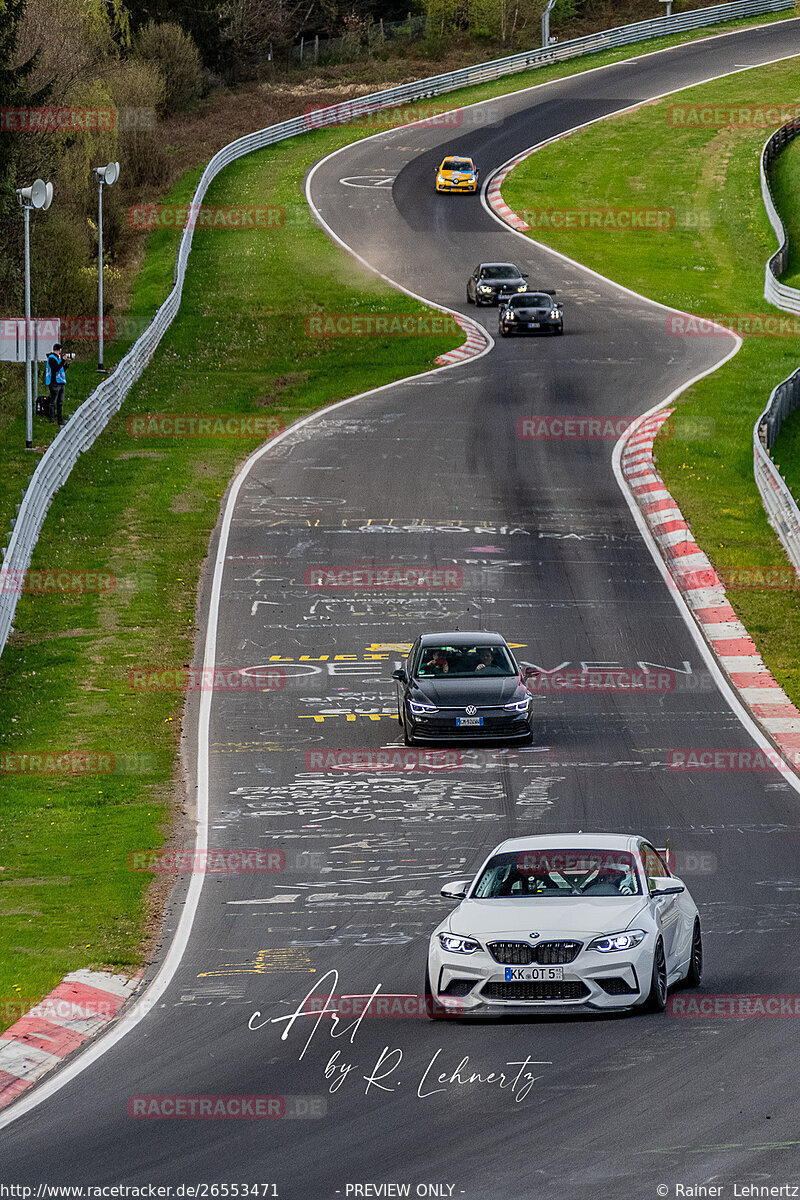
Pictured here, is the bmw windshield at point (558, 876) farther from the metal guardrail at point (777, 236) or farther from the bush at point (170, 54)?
the bush at point (170, 54)

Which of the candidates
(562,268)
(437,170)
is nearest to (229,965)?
(562,268)

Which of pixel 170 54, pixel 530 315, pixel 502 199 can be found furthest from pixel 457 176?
pixel 530 315

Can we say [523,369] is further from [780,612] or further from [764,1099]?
[764,1099]

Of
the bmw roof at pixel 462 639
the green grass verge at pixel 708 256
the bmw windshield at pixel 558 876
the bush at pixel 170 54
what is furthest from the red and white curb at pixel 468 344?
the bmw windshield at pixel 558 876

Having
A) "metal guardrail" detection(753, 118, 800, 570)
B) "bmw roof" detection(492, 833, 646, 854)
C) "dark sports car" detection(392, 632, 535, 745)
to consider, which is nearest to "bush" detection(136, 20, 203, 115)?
"metal guardrail" detection(753, 118, 800, 570)

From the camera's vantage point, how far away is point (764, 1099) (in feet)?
34.3

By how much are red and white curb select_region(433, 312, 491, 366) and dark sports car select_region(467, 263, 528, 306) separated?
1757mm

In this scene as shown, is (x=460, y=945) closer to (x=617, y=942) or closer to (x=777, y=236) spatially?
(x=617, y=942)

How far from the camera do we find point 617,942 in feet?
40.5

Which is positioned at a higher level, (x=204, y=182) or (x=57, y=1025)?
(x=57, y=1025)

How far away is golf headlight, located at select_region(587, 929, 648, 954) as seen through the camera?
12.3 m

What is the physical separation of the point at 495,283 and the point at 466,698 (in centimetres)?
3531

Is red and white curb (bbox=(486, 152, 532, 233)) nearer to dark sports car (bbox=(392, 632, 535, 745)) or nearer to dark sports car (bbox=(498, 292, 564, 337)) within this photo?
dark sports car (bbox=(498, 292, 564, 337))

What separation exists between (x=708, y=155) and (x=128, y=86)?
26.8 meters
